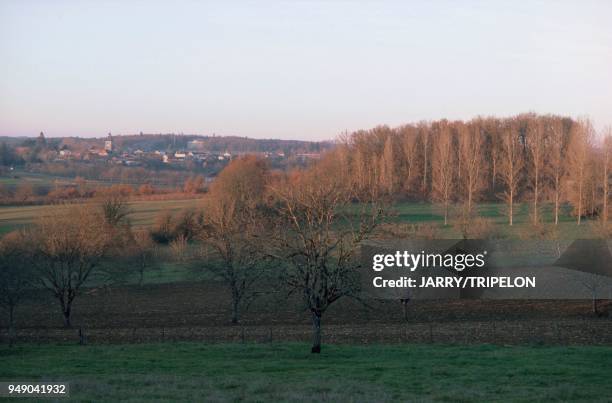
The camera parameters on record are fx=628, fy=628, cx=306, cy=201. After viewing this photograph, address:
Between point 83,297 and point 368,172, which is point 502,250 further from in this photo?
point 368,172


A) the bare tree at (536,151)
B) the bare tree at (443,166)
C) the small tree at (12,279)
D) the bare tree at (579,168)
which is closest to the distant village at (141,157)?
the bare tree at (443,166)

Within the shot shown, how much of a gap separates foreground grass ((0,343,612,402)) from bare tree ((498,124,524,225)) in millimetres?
36638

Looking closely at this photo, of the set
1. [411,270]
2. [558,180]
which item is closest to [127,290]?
[411,270]

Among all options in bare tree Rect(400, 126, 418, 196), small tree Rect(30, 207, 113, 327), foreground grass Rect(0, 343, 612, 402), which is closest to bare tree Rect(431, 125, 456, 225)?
bare tree Rect(400, 126, 418, 196)

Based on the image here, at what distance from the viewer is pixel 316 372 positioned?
16000mm

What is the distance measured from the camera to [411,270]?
32.7m

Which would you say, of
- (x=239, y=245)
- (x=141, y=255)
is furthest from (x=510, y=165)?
(x=239, y=245)

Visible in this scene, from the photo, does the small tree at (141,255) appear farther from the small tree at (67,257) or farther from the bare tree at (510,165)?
the bare tree at (510,165)

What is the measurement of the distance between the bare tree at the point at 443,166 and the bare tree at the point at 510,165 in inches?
217

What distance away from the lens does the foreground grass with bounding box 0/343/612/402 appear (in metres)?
12.6

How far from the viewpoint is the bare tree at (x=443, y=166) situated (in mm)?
64688

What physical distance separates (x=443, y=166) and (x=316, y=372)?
2188 inches

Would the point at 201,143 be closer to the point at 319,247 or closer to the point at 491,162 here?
the point at 491,162

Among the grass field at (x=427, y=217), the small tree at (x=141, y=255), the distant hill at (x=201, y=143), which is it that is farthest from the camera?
the distant hill at (x=201, y=143)
